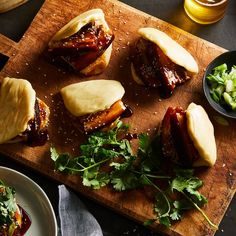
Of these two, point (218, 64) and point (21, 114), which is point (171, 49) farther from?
point (21, 114)

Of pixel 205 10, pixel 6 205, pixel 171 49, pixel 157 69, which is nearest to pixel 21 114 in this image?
pixel 6 205

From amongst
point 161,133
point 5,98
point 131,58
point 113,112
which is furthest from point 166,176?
point 5,98

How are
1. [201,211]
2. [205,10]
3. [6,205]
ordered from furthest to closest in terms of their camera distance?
[205,10] < [201,211] < [6,205]

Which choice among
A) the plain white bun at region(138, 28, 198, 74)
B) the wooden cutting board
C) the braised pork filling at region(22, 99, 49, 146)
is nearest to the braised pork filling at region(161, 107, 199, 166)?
the wooden cutting board

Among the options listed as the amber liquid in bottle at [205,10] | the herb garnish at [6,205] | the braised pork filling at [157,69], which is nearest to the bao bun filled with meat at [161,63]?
the braised pork filling at [157,69]

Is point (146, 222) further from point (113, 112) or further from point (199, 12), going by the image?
point (199, 12)

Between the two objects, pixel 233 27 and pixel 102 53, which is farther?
pixel 233 27
